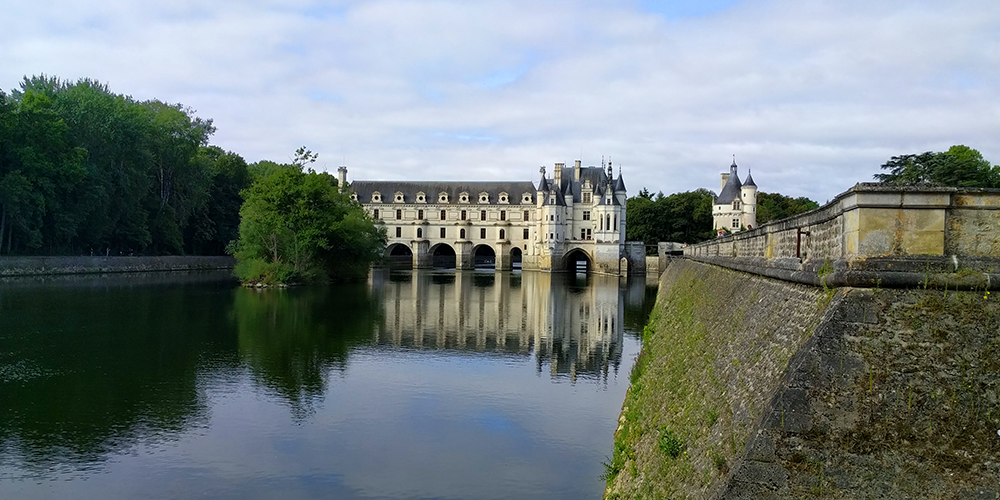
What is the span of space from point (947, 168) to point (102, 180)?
50055 millimetres

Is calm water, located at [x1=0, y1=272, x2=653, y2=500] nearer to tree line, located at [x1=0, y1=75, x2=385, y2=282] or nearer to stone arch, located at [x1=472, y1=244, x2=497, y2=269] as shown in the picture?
tree line, located at [x1=0, y1=75, x2=385, y2=282]

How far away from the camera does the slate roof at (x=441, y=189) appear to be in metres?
85.8

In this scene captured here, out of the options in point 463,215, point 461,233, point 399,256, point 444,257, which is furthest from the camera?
point 444,257

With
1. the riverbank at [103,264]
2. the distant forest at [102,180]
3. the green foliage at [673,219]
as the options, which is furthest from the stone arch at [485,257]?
the riverbank at [103,264]

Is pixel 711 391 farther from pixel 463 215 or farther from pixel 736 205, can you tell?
pixel 463 215

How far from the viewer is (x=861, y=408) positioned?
5727 mm

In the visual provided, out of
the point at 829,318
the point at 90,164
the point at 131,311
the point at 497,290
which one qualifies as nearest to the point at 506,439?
the point at 829,318

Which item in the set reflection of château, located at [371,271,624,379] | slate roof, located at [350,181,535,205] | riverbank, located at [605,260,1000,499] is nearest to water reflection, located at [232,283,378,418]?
reflection of château, located at [371,271,624,379]

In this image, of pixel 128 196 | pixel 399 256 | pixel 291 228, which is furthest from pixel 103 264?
pixel 399 256

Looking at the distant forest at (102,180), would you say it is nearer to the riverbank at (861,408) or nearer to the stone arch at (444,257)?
the stone arch at (444,257)

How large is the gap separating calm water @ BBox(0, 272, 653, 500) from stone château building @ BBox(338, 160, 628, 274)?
46.4 meters

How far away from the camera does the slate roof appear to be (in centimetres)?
8581

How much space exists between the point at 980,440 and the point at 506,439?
29.1 ft

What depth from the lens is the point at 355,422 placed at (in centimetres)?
1430
